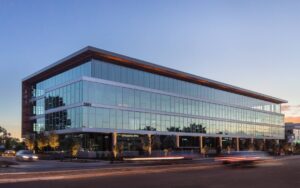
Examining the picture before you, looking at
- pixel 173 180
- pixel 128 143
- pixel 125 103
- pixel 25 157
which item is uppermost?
pixel 125 103

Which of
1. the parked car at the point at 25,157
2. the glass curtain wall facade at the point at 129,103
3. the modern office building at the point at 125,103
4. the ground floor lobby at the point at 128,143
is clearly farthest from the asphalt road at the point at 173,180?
the modern office building at the point at 125,103

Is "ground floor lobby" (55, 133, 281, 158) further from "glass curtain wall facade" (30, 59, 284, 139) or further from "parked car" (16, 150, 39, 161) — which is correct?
"parked car" (16, 150, 39, 161)

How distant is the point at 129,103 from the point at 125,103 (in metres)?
1.02

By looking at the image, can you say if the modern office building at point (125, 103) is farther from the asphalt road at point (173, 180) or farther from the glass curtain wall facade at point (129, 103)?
the asphalt road at point (173, 180)

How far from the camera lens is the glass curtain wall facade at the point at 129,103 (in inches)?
2805

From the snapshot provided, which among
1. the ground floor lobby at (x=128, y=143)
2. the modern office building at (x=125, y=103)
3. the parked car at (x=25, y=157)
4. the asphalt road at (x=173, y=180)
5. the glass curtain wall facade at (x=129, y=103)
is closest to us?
the asphalt road at (x=173, y=180)

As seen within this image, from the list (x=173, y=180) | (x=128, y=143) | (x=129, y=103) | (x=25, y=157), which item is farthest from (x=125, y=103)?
(x=173, y=180)

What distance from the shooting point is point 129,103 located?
77500mm

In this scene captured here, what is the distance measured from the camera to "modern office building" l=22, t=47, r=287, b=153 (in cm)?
7144

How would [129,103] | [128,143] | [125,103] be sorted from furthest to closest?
[128,143]
[129,103]
[125,103]

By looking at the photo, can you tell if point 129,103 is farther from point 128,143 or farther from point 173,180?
point 173,180

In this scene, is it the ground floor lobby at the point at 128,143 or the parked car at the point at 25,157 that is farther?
the ground floor lobby at the point at 128,143

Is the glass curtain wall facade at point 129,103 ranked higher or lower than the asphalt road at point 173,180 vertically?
higher

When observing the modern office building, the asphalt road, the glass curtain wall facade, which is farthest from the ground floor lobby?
the asphalt road
